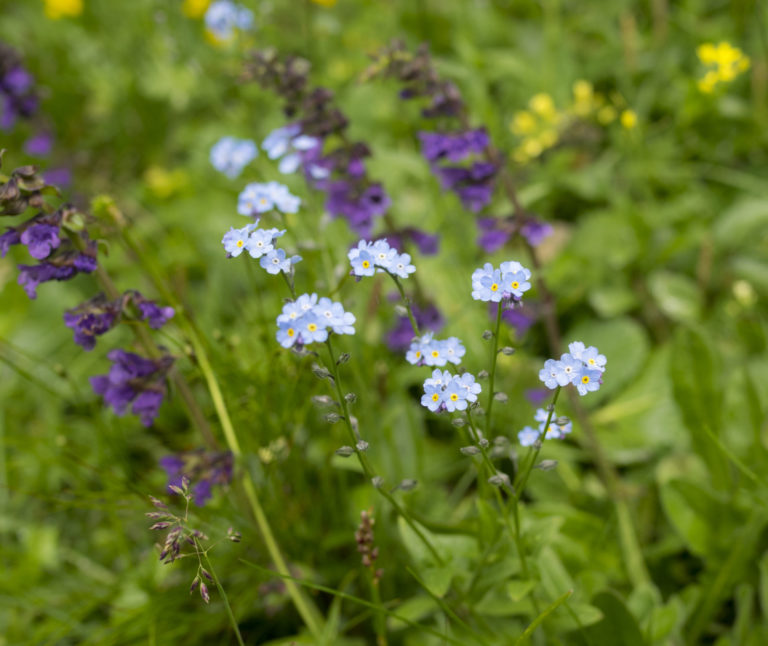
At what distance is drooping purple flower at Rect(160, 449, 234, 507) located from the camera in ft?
7.30

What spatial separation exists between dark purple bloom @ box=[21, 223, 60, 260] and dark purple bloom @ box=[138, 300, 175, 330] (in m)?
0.30

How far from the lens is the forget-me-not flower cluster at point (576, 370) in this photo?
155cm

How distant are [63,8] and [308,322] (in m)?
5.51

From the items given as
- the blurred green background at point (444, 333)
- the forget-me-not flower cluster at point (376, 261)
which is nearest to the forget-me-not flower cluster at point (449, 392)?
the forget-me-not flower cluster at point (376, 261)

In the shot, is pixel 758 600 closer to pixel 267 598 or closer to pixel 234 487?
pixel 267 598

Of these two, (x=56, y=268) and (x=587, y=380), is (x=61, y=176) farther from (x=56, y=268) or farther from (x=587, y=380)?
(x=587, y=380)

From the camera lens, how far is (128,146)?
5.07m

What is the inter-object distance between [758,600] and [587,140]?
97.5 inches

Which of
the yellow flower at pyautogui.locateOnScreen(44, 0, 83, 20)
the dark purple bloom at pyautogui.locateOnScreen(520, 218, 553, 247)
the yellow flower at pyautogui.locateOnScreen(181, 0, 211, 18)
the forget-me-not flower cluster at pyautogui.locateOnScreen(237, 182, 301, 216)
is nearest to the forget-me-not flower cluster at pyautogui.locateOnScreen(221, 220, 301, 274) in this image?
the forget-me-not flower cluster at pyautogui.locateOnScreen(237, 182, 301, 216)

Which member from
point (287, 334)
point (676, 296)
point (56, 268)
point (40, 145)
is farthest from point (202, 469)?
point (40, 145)

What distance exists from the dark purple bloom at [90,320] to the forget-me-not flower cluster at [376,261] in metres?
0.83

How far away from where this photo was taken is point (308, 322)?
A: 5.18 feet

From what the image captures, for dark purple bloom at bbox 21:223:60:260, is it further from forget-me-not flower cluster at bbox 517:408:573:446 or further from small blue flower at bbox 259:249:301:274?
forget-me-not flower cluster at bbox 517:408:573:446

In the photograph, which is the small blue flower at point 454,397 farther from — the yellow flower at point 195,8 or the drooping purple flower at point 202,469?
the yellow flower at point 195,8
